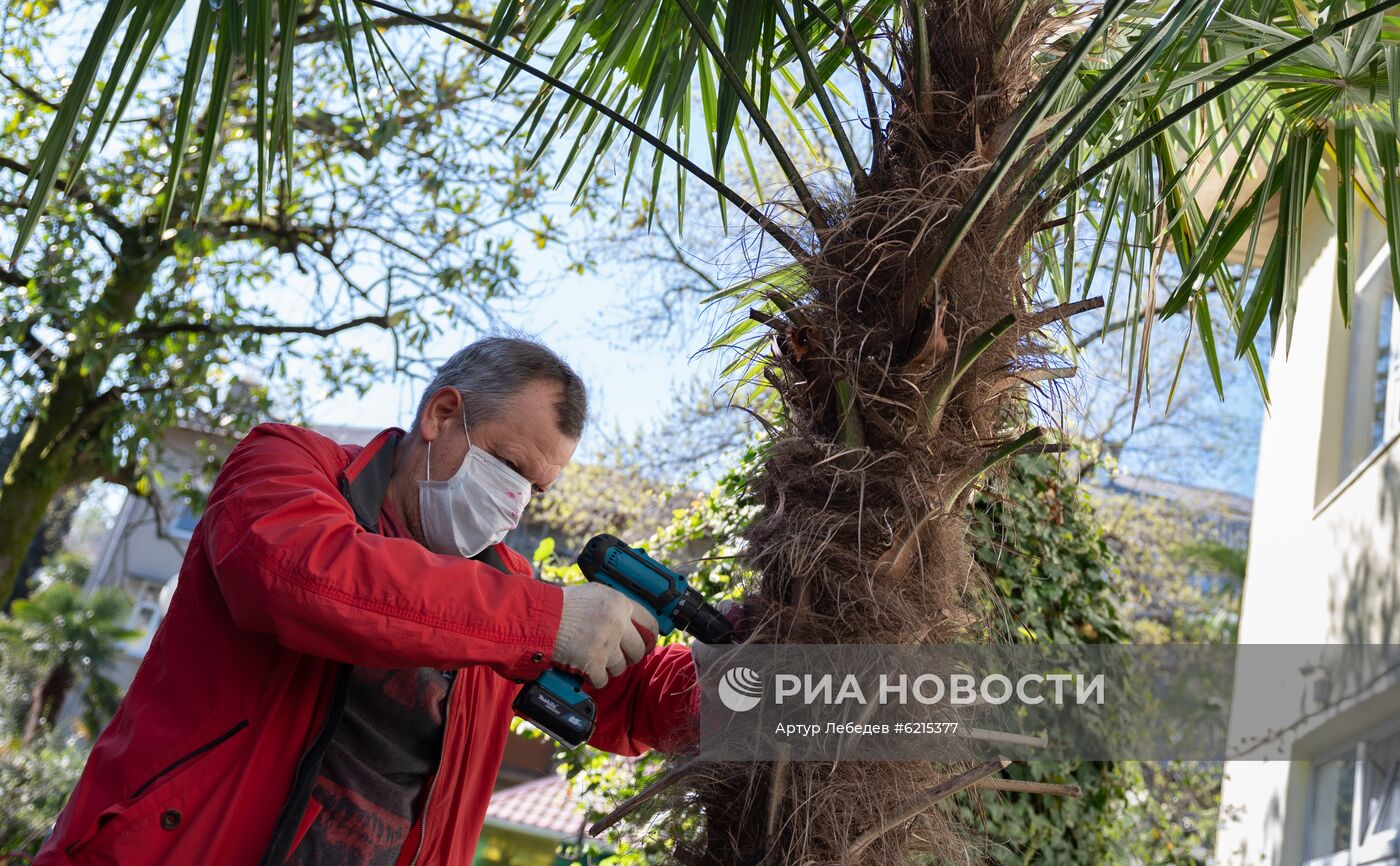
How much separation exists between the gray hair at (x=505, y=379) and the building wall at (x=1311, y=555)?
428cm

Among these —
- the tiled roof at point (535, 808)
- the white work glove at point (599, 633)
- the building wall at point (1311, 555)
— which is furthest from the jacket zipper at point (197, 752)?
the tiled roof at point (535, 808)

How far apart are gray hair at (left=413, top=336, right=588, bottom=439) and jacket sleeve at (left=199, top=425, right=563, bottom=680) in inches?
23.7

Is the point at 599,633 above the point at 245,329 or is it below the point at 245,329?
below

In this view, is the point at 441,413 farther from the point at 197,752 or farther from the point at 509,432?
the point at 197,752

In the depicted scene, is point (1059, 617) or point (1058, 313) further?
point (1059, 617)

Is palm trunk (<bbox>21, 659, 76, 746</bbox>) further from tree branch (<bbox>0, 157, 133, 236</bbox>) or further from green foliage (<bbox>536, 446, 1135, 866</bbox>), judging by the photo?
green foliage (<bbox>536, 446, 1135, 866</bbox>)

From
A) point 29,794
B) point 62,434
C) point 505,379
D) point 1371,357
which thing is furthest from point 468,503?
→ point 29,794

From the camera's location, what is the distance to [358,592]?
1.98 meters

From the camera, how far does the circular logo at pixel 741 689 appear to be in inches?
81.6

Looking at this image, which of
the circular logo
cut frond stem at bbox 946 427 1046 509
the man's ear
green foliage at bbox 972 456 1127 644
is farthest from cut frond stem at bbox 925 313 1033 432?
green foliage at bbox 972 456 1127 644

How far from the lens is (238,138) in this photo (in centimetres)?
956

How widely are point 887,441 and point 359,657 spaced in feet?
3.29

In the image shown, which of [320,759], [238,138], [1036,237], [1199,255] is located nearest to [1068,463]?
[1199,255]

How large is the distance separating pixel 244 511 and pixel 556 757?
401 cm
